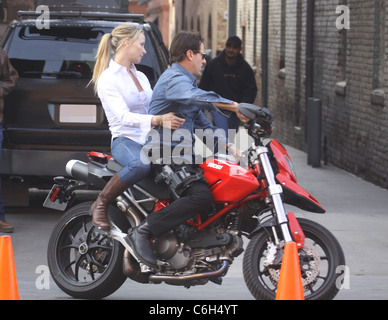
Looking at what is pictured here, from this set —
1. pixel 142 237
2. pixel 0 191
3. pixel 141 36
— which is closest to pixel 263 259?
pixel 142 237

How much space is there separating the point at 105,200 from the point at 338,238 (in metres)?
3.60

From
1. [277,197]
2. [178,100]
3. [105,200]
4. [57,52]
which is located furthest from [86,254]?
[57,52]

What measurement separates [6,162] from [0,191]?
11.7 inches

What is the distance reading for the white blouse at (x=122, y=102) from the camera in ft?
21.7

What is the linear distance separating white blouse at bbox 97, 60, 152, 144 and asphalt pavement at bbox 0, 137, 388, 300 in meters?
1.09

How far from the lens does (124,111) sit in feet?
21.8

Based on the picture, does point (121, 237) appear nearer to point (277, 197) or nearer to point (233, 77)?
point (277, 197)

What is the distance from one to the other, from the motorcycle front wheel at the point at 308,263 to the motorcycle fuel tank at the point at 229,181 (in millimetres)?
270

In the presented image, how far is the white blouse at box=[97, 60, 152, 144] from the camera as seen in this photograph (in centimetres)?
661

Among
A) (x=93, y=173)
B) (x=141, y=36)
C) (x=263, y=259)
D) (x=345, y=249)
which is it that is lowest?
(x=345, y=249)

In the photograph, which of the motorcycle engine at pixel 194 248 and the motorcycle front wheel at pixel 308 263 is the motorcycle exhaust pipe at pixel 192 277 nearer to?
the motorcycle engine at pixel 194 248

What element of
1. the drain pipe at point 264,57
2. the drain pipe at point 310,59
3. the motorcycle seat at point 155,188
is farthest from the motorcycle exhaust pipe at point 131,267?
the drain pipe at point 264,57

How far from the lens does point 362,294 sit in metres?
6.98
